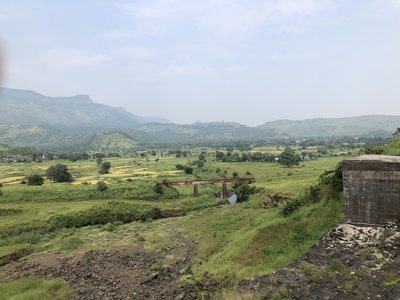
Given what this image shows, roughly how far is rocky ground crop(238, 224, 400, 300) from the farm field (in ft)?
4.93

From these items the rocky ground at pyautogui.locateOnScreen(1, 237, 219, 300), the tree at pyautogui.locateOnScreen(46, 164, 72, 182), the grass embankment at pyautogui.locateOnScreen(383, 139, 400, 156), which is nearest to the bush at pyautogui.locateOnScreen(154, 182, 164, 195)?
the tree at pyautogui.locateOnScreen(46, 164, 72, 182)

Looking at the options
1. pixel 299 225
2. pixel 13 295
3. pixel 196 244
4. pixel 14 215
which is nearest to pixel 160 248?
pixel 196 244

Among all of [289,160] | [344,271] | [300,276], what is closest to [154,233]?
[300,276]

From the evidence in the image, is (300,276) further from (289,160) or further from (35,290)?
(289,160)

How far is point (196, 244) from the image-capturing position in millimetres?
33344

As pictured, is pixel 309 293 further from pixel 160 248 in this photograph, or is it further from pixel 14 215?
pixel 14 215

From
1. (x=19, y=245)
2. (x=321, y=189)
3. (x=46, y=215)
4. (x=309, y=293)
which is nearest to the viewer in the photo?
(x=309, y=293)

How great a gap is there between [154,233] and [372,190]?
26572 mm

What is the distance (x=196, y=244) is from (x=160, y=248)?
316 cm

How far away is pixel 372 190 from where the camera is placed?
18.1m

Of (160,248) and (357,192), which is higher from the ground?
(357,192)

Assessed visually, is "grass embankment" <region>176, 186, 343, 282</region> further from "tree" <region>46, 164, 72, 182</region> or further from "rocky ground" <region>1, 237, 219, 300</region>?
"tree" <region>46, 164, 72, 182</region>

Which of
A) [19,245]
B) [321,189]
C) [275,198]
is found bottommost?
[19,245]

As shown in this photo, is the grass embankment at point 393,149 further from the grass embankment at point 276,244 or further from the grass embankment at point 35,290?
the grass embankment at point 35,290
